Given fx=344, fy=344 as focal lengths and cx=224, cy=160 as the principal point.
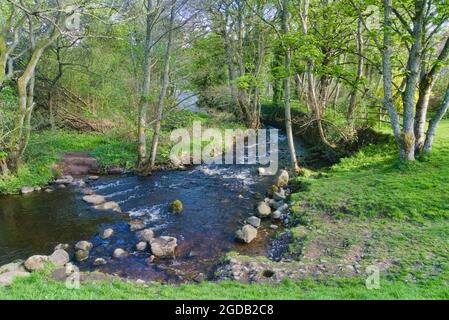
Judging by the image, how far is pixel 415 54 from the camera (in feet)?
38.3

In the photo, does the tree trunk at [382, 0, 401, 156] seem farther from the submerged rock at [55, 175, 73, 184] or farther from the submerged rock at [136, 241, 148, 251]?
the submerged rock at [55, 175, 73, 184]

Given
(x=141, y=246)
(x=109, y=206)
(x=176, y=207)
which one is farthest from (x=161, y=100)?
(x=141, y=246)

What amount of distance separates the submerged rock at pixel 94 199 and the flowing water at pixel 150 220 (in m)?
0.28

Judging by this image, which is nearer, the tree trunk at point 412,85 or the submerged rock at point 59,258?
the submerged rock at point 59,258

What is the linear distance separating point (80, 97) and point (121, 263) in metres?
16.6

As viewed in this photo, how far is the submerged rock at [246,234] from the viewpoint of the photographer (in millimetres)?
9977

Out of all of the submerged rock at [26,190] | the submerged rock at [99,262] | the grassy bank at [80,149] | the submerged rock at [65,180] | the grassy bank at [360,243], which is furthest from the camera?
the submerged rock at [65,180]

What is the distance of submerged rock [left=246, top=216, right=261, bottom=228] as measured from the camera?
1101 cm

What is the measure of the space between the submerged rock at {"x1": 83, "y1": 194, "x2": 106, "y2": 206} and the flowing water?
0.28 m

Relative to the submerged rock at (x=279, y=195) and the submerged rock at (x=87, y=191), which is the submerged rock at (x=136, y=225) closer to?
the submerged rock at (x=87, y=191)

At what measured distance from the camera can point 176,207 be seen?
12.4 meters

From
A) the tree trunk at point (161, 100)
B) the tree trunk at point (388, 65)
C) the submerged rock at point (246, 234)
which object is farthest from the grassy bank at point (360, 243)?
the tree trunk at point (161, 100)
